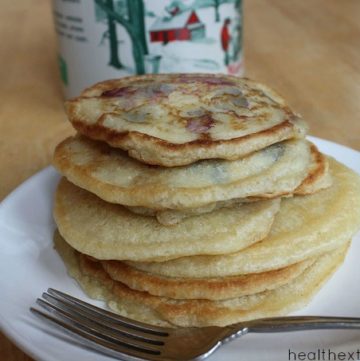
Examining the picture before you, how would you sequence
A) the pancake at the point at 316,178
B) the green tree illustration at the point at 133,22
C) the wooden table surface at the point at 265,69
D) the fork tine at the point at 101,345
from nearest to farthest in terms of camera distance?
the fork tine at the point at 101,345, the pancake at the point at 316,178, the green tree illustration at the point at 133,22, the wooden table surface at the point at 265,69

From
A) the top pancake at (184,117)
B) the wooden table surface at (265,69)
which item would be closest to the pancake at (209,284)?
the top pancake at (184,117)

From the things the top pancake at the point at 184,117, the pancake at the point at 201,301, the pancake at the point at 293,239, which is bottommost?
the pancake at the point at 201,301

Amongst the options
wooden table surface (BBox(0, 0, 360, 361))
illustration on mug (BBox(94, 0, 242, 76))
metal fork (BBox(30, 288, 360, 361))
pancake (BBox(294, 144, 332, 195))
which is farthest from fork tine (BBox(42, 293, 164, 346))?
illustration on mug (BBox(94, 0, 242, 76))

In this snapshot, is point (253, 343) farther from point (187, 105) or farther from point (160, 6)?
point (160, 6)

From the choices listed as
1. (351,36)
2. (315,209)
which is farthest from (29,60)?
(315,209)

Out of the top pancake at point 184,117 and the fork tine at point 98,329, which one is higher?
the top pancake at point 184,117

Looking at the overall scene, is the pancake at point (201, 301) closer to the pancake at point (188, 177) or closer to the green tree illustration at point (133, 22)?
the pancake at point (188, 177)
